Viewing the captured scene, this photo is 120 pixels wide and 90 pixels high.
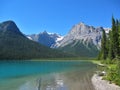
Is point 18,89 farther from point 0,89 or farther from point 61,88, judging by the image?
point 61,88

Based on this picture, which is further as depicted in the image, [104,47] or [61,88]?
[104,47]

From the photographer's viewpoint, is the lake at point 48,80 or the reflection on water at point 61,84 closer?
the reflection on water at point 61,84

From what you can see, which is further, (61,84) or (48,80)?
(48,80)

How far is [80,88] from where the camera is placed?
105ft

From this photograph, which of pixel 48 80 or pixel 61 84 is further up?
pixel 48 80

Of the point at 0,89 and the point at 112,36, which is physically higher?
the point at 112,36

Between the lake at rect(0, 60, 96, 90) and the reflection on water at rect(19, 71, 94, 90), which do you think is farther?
the lake at rect(0, 60, 96, 90)

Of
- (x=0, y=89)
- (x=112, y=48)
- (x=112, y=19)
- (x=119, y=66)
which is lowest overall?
(x=0, y=89)

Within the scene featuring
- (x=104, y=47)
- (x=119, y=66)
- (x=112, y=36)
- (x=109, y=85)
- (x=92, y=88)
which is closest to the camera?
(x=109, y=85)

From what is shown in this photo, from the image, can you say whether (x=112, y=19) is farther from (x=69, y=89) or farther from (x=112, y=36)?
(x=69, y=89)

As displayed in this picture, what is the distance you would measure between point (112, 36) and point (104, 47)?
25.4 metres

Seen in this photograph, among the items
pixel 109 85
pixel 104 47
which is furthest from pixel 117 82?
pixel 104 47

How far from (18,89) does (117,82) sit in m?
14.7

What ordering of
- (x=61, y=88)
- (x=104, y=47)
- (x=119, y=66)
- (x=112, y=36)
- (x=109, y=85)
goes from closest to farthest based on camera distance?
(x=109, y=85) → (x=119, y=66) → (x=61, y=88) → (x=112, y=36) → (x=104, y=47)
